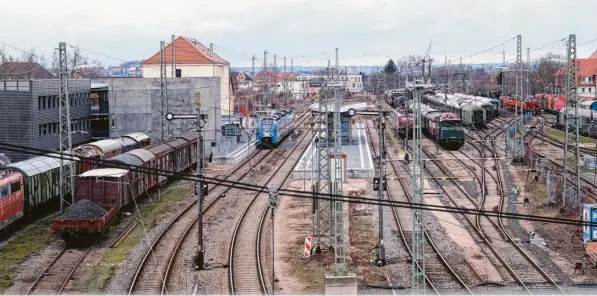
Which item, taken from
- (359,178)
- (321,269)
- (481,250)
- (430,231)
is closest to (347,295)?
(321,269)

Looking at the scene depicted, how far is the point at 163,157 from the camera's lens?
38969mm

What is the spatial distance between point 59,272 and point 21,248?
4105 mm

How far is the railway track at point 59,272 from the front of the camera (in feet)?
68.1

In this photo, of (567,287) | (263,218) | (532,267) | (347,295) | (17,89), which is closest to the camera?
(347,295)

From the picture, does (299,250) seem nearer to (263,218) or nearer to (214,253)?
(214,253)

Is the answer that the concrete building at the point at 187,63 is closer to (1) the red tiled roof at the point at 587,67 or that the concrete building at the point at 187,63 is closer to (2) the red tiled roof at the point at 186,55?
(2) the red tiled roof at the point at 186,55

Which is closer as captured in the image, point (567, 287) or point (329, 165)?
point (567, 287)

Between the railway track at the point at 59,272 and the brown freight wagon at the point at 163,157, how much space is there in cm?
1243

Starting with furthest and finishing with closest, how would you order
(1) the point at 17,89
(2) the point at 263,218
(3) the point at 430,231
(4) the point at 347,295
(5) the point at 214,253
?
1. (1) the point at 17,89
2. (2) the point at 263,218
3. (3) the point at 430,231
4. (5) the point at 214,253
5. (4) the point at 347,295

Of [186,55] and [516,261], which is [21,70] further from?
[516,261]

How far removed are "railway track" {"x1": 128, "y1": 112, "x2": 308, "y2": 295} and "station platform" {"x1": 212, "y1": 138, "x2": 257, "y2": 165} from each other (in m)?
11.7

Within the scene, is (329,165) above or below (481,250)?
above

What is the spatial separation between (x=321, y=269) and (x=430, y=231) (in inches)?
263

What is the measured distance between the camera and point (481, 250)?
998 inches
